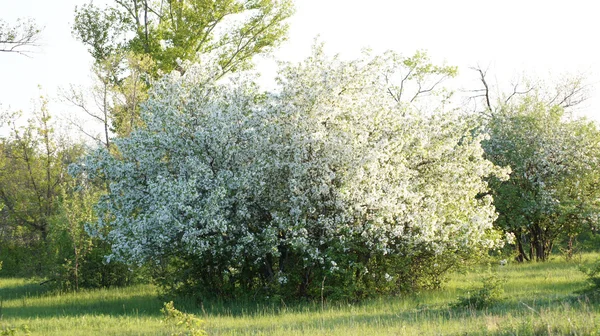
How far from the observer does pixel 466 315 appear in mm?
13781

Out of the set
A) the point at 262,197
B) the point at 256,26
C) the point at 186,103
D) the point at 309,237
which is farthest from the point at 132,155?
the point at 256,26

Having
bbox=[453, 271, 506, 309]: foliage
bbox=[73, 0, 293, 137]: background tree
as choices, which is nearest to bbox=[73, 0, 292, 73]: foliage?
bbox=[73, 0, 293, 137]: background tree

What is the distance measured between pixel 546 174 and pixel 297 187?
14.1 m

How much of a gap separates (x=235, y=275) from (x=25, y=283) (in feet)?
39.3

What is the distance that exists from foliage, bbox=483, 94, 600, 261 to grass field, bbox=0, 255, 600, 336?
13.7 feet

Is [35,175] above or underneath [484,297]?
above

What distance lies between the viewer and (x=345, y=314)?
587 inches

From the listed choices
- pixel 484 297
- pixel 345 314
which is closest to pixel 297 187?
pixel 345 314

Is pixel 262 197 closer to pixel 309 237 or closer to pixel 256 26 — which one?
pixel 309 237

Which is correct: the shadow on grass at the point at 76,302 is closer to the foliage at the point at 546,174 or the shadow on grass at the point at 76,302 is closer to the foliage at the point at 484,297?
the foliage at the point at 484,297

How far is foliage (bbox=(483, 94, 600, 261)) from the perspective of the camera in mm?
26425

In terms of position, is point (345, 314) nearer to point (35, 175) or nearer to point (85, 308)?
point (85, 308)

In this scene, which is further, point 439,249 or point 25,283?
point 25,283

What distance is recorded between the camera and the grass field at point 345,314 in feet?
37.8
